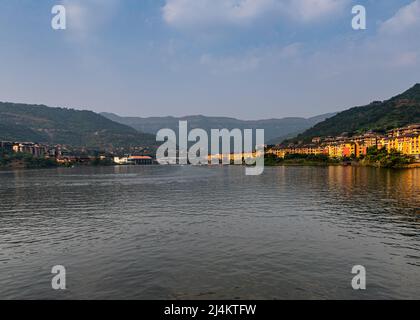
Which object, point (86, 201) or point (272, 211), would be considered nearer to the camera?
point (272, 211)

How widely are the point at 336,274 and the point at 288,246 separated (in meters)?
7.21

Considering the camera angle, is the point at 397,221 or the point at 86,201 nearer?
the point at 397,221

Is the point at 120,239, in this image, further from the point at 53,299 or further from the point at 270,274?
the point at 270,274

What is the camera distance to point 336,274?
22.4 metres

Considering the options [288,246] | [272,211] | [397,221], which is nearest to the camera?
[288,246]

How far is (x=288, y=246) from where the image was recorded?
29422 millimetres

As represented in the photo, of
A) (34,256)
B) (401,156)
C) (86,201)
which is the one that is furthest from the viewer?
(401,156)

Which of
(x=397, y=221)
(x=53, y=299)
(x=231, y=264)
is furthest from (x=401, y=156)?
(x=53, y=299)
